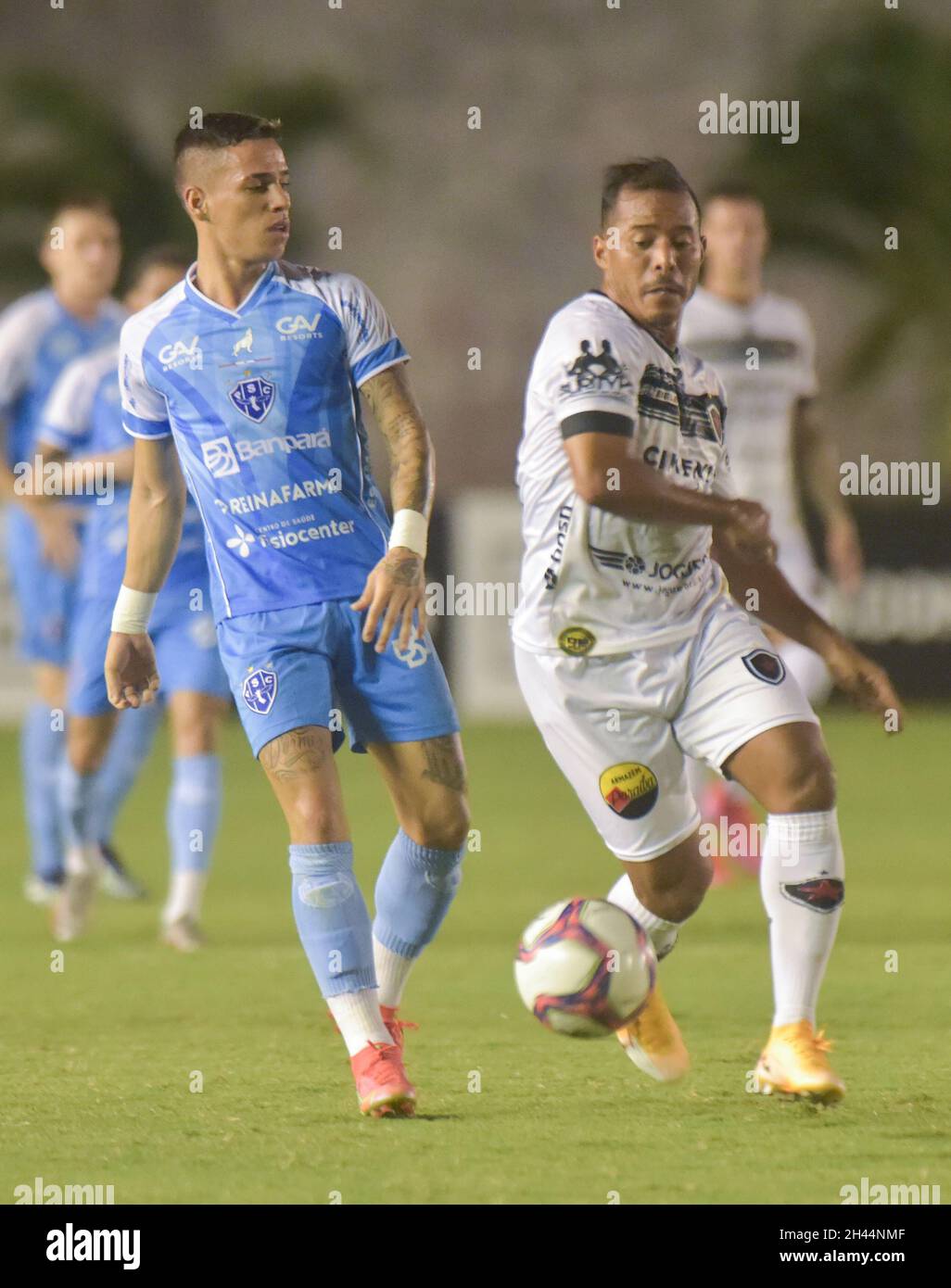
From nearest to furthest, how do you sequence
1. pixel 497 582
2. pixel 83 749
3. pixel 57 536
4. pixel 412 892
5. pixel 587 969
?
pixel 587 969
pixel 412 892
pixel 83 749
pixel 57 536
pixel 497 582

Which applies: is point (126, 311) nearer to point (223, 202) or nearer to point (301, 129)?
point (223, 202)

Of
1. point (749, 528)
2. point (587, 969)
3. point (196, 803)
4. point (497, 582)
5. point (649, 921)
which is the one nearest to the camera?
point (749, 528)

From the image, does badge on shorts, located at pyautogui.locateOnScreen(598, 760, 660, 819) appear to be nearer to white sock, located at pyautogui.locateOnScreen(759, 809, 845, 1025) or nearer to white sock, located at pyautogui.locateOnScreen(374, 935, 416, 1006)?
white sock, located at pyautogui.locateOnScreen(759, 809, 845, 1025)

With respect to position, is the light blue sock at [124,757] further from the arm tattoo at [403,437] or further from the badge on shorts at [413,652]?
the arm tattoo at [403,437]

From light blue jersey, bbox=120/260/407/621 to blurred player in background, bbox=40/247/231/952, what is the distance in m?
2.43

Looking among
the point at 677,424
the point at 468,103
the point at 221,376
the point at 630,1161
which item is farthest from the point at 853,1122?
the point at 468,103

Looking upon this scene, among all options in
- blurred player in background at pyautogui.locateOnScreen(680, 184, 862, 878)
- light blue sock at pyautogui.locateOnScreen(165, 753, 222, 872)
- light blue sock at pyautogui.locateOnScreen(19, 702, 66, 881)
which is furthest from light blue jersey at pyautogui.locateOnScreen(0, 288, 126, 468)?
blurred player in background at pyautogui.locateOnScreen(680, 184, 862, 878)

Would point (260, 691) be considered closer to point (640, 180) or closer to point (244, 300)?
point (244, 300)

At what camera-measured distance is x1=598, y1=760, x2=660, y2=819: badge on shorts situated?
531 cm

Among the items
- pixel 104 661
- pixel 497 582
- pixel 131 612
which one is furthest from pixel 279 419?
pixel 497 582

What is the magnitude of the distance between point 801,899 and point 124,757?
14.5 feet

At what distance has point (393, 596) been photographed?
4.96 meters

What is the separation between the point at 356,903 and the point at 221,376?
1250 mm

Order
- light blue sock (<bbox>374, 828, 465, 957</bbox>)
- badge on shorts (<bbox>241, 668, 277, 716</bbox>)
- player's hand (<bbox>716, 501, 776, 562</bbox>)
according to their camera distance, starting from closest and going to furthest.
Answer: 1. player's hand (<bbox>716, 501, 776, 562</bbox>)
2. badge on shorts (<bbox>241, 668, 277, 716</bbox>)
3. light blue sock (<bbox>374, 828, 465, 957</bbox>)
